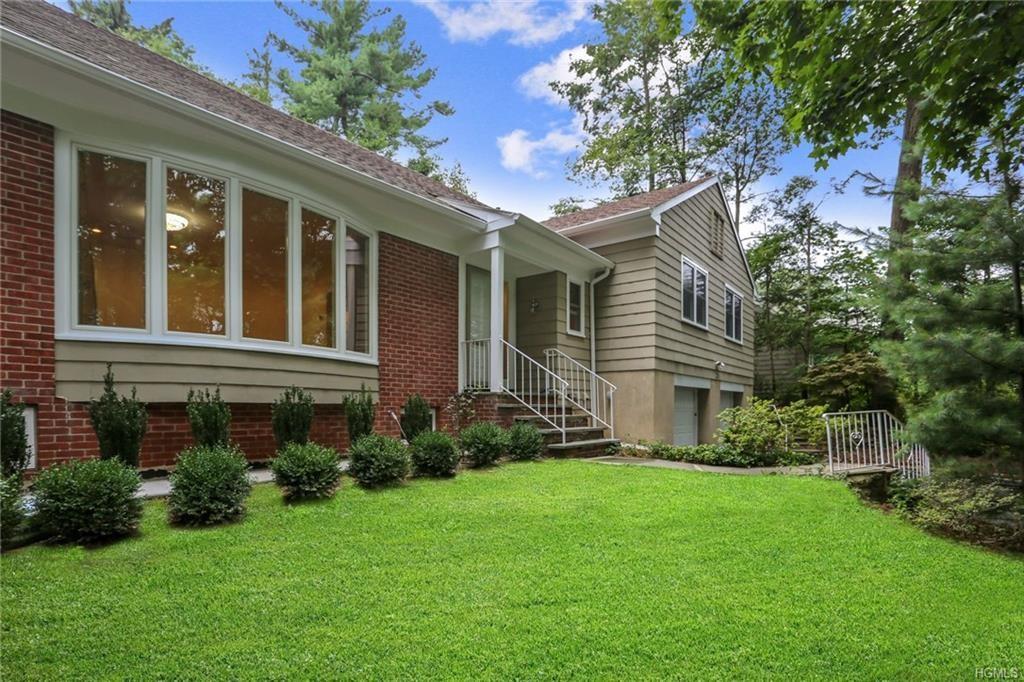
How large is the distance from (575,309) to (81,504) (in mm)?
8628

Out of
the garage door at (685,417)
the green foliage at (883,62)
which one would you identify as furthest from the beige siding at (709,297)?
the green foliage at (883,62)

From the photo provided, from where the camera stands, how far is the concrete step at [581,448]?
7.73 meters

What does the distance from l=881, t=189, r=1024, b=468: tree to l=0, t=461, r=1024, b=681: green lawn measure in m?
1.51

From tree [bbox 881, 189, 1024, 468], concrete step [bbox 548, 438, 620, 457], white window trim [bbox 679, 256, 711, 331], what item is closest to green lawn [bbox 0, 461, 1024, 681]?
tree [bbox 881, 189, 1024, 468]

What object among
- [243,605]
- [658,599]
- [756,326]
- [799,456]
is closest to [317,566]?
[243,605]

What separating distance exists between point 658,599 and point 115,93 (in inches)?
226

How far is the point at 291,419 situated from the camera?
5.60 meters

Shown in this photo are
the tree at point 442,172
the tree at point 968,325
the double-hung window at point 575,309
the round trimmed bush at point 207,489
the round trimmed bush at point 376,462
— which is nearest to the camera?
the round trimmed bush at point 207,489

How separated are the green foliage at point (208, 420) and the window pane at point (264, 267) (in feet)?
3.51

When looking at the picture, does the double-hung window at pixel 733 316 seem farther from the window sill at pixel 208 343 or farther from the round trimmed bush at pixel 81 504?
the round trimmed bush at pixel 81 504

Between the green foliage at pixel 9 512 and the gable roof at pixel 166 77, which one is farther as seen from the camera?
the gable roof at pixel 166 77

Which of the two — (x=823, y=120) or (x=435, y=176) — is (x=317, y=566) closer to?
(x=823, y=120)

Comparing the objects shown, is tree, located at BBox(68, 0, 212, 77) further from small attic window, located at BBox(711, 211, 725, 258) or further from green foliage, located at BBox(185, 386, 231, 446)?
green foliage, located at BBox(185, 386, 231, 446)

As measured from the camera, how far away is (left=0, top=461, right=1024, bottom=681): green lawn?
94.2 inches
